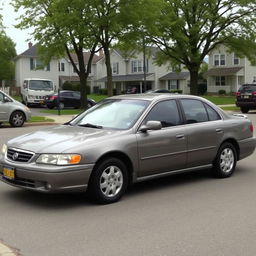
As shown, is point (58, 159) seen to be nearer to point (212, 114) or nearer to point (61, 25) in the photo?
point (212, 114)

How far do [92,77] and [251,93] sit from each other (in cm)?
5053

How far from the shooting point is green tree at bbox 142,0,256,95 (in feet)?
118

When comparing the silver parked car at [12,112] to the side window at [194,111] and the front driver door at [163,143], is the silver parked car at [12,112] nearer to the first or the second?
the side window at [194,111]

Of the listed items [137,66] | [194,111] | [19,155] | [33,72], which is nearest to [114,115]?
[194,111]

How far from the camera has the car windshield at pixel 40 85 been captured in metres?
34.7

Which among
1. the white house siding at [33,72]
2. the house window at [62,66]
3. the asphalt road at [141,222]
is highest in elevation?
the house window at [62,66]

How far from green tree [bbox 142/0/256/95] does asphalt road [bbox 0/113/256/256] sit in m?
29.6

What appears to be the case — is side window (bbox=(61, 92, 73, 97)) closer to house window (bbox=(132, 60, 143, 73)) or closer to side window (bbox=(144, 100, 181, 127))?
side window (bbox=(144, 100, 181, 127))

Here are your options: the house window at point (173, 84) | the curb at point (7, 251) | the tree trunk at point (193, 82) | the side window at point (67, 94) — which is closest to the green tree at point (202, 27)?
the tree trunk at point (193, 82)

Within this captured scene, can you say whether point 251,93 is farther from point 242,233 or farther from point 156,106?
point 242,233

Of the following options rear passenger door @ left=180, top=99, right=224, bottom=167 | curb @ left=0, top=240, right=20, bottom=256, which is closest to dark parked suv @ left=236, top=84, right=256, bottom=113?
rear passenger door @ left=180, top=99, right=224, bottom=167

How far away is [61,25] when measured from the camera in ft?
84.5

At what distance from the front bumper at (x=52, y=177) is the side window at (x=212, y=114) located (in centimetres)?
277

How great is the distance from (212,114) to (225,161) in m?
0.85
